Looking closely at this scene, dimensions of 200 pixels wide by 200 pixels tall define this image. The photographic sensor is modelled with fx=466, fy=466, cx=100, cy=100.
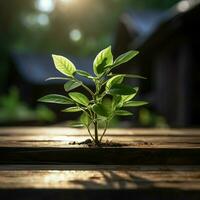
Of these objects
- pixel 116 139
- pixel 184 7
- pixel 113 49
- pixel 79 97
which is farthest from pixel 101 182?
pixel 113 49

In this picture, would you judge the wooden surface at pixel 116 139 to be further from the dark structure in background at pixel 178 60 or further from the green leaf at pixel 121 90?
the dark structure in background at pixel 178 60

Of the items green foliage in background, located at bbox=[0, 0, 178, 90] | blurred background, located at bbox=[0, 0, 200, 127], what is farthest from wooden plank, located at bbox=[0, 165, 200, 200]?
green foliage in background, located at bbox=[0, 0, 178, 90]

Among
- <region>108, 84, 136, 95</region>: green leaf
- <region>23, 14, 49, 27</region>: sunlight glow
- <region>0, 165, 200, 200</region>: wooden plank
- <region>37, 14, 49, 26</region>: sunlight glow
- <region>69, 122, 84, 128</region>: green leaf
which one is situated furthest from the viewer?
<region>23, 14, 49, 27</region>: sunlight glow

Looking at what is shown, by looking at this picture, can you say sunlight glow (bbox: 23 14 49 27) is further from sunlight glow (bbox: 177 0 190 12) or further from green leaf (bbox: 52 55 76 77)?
green leaf (bbox: 52 55 76 77)

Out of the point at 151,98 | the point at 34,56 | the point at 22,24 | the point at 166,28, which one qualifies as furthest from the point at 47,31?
the point at 166,28

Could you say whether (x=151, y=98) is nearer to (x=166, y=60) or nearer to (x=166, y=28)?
(x=166, y=60)

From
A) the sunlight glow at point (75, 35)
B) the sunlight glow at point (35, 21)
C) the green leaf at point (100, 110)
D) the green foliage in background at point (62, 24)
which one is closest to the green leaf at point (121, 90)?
the green leaf at point (100, 110)
